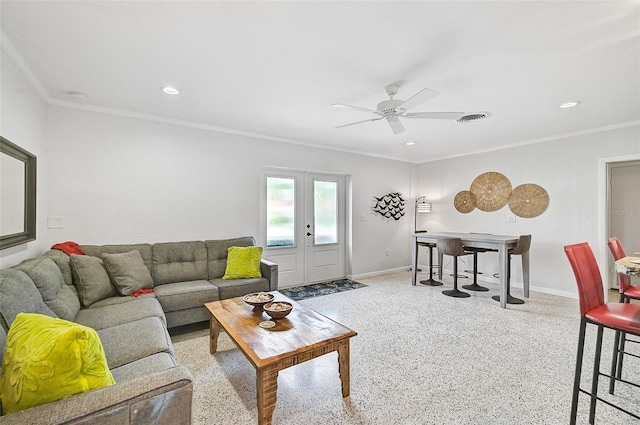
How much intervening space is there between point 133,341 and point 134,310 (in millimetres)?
619

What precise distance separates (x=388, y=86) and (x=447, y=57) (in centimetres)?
57

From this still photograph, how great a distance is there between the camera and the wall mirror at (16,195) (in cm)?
202

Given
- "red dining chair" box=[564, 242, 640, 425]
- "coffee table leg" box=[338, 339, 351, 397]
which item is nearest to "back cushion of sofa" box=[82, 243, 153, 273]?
"coffee table leg" box=[338, 339, 351, 397]

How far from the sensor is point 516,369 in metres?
2.31

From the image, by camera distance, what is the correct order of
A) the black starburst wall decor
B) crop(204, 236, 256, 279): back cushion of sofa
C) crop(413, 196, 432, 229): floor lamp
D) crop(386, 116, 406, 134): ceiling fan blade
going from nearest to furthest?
crop(386, 116, 406, 134): ceiling fan blade
crop(204, 236, 256, 279): back cushion of sofa
the black starburst wall decor
crop(413, 196, 432, 229): floor lamp

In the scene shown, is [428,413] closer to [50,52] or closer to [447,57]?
[447,57]

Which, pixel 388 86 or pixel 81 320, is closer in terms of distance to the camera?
pixel 81 320

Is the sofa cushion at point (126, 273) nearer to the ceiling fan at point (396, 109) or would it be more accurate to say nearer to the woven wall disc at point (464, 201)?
the ceiling fan at point (396, 109)

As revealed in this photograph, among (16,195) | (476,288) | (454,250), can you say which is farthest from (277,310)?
(476,288)

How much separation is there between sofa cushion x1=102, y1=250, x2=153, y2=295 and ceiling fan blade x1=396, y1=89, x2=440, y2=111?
2.98 meters

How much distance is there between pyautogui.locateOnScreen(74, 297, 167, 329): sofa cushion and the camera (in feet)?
7.02

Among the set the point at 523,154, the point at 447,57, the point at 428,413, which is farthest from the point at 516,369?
the point at 523,154

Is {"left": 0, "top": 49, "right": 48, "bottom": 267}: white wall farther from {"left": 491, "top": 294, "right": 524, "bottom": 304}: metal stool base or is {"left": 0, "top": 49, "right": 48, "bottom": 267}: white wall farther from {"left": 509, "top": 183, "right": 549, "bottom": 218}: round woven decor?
{"left": 509, "top": 183, "right": 549, "bottom": 218}: round woven decor

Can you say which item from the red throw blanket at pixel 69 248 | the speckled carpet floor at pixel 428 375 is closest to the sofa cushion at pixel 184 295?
the speckled carpet floor at pixel 428 375
